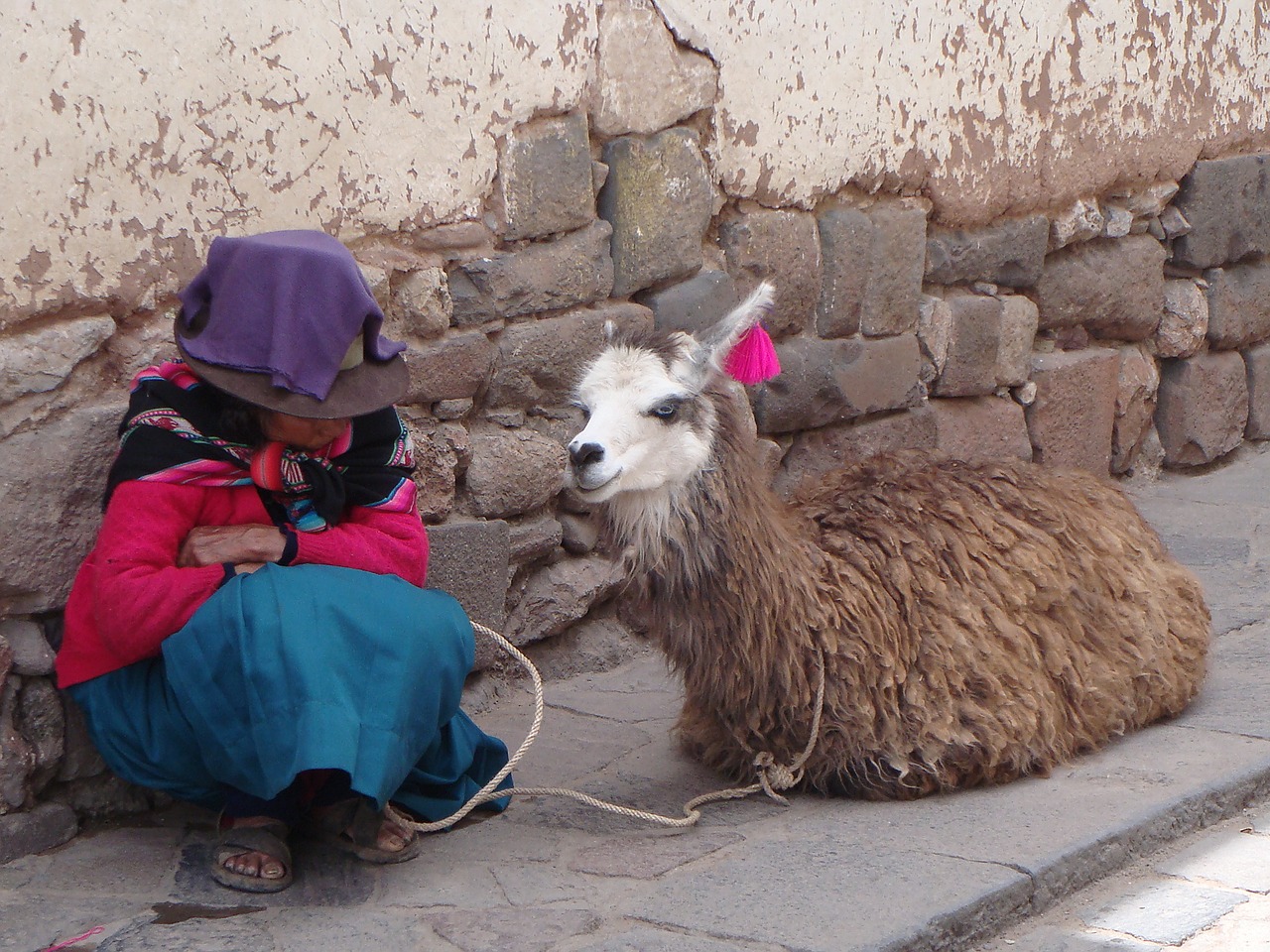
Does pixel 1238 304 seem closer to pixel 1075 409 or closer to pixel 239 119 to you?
pixel 1075 409

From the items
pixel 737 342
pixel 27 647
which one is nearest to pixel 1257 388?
pixel 737 342

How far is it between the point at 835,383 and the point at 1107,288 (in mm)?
1753

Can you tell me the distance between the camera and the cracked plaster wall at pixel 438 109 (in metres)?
2.85

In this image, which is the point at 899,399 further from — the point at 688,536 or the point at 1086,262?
the point at 688,536

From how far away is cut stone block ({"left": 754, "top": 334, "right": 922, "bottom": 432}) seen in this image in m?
4.50

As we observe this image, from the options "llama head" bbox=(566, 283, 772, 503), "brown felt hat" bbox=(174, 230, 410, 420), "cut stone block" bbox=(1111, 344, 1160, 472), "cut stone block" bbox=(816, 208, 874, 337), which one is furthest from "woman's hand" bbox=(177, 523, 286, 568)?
"cut stone block" bbox=(1111, 344, 1160, 472)

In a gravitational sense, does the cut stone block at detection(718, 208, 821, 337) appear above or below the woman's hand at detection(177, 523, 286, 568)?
above

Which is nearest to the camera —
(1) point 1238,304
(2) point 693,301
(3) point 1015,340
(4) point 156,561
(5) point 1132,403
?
(4) point 156,561

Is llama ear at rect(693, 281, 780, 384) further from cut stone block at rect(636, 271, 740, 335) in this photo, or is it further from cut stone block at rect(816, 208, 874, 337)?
cut stone block at rect(816, 208, 874, 337)

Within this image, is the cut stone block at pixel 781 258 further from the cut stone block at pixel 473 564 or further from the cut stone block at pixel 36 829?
the cut stone block at pixel 36 829

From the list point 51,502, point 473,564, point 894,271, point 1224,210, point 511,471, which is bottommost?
point 473,564

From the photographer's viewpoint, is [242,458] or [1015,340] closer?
[242,458]

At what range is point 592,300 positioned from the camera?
13.0 feet

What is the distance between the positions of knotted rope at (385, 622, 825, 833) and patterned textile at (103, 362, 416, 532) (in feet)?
1.52
